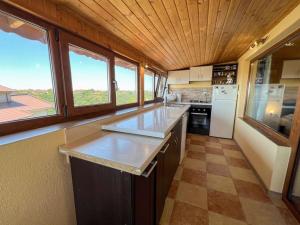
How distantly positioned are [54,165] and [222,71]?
4443 mm

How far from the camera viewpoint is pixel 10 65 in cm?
Answer: 93

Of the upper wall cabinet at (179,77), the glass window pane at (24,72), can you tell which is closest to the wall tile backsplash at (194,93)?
the upper wall cabinet at (179,77)

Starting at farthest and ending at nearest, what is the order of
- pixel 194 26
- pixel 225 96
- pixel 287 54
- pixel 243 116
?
pixel 225 96 < pixel 243 116 < pixel 287 54 < pixel 194 26

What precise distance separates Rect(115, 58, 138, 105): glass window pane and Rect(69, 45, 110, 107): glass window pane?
0.85 feet

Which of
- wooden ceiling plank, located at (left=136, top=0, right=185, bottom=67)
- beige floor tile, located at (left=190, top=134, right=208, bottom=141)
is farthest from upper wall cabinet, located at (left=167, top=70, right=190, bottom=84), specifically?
wooden ceiling plank, located at (left=136, top=0, right=185, bottom=67)

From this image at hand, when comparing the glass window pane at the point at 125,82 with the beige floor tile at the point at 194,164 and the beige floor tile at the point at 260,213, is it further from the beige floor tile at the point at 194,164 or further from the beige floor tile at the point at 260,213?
the beige floor tile at the point at 260,213

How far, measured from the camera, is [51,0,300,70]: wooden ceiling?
3.89ft

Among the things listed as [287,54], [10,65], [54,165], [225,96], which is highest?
[287,54]

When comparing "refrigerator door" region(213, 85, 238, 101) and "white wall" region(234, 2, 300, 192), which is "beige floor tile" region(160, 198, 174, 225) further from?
"refrigerator door" region(213, 85, 238, 101)

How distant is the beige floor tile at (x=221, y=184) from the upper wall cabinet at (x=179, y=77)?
3134mm

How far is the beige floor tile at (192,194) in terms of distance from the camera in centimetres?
159

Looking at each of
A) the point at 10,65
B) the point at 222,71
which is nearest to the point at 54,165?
the point at 10,65

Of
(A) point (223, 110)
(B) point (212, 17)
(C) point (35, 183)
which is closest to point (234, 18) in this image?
(B) point (212, 17)

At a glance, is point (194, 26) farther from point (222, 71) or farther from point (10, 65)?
point (222, 71)
